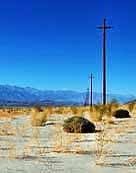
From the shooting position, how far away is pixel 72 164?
33.5ft

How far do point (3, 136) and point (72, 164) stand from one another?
6.09 meters

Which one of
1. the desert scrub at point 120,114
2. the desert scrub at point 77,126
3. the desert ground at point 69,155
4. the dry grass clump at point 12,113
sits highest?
the dry grass clump at point 12,113

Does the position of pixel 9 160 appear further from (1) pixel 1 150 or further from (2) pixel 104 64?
(2) pixel 104 64

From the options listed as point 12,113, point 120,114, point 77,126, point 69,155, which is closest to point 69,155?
point 69,155

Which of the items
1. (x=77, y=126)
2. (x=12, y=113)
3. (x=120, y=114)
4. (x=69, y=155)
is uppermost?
(x=12, y=113)

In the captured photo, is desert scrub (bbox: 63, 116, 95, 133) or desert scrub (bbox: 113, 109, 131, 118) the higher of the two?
desert scrub (bbox: 113, 109, 131, 118)

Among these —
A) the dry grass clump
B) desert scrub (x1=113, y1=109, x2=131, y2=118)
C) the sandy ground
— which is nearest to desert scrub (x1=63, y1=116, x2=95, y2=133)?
the sandy ground

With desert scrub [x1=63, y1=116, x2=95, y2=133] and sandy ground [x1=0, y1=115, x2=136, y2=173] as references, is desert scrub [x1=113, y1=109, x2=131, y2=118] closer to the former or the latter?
desert scrub [x1=63, y1=116, x2=95, y2=133]

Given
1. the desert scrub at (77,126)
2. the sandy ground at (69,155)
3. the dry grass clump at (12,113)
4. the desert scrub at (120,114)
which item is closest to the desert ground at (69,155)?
the sandy ground at (69,155)

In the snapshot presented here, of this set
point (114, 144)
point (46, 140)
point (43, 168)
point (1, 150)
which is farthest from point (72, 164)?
point (46, 140)

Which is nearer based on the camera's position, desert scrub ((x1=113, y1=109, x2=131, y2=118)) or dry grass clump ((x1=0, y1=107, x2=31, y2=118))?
desert scrub ((x1=113, y1=109, x2=131, y2=118))

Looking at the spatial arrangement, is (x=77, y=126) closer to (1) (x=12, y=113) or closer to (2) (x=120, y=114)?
(2) (x=120, y=114)

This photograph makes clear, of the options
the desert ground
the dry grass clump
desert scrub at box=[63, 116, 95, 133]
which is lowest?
the desert ground

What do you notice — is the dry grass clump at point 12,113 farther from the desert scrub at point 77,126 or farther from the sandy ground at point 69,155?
the sandy ground at point 69,155
